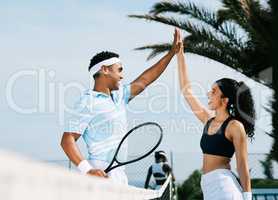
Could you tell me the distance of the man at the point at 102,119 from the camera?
15.0 ft

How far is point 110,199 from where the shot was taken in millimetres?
1637

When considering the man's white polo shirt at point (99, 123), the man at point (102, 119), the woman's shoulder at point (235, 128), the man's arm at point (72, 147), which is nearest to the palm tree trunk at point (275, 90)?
the man at point (102, 119)

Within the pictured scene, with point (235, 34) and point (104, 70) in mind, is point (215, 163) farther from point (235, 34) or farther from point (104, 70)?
point (235, 34)

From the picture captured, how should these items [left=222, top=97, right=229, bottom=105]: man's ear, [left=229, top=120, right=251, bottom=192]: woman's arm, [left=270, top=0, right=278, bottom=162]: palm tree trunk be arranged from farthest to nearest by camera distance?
[left=270, top=0, right=278, bottom=162]: palm tree trunk → [left=222, top=97, right=229, bottom=105]: man's ear → [left=229, top=120, right=251, bottom=192]: woman's arm

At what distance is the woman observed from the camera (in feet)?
13.0

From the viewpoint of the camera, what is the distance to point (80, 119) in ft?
15.4

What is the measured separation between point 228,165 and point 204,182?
203 millimetres

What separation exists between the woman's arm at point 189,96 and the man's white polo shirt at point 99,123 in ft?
1.67

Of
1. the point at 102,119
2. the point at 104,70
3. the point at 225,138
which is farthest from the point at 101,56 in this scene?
the point at 225,138

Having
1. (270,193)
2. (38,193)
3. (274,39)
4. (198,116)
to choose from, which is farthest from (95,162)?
(274,39)

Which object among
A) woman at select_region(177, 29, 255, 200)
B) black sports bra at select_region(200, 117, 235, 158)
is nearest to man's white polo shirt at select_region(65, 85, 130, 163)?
woman at select_region(177, 29, 255, 200)

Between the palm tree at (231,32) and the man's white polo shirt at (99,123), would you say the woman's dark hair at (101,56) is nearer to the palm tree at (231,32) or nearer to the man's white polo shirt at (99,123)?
the man's white polo shirt at (99,123)

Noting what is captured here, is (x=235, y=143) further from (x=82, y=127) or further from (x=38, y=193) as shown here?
(x=38, y=193)

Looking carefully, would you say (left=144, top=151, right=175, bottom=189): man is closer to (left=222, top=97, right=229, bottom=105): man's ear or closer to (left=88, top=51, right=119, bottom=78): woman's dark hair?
(left=88, top=51, right=119, bottom=78): woman's dark hair
